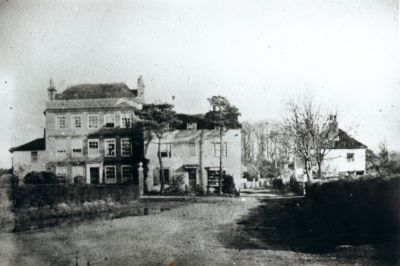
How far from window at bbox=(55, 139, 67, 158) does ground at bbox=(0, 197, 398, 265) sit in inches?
37.2

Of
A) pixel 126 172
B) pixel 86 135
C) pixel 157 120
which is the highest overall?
pixel 157 120

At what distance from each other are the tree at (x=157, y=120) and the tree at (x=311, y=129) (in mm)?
1484

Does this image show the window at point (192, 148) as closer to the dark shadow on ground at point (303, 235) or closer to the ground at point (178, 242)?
the ground at point (178, 242)

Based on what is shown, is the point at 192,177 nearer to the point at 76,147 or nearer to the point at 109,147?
the point at 109,147

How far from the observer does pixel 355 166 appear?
467 cm

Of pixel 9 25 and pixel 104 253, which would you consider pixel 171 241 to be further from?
pixel 9 25

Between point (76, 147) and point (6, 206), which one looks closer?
point (76, 147)

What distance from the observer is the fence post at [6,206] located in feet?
15.6

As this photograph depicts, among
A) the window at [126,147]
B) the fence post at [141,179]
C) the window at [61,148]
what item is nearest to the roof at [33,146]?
the window at [61,148]

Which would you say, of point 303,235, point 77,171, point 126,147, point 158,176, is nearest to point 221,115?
point 158,176

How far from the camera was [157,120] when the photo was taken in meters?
4.59

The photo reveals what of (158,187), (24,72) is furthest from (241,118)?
(24,72)

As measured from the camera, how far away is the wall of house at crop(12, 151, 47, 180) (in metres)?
4.58

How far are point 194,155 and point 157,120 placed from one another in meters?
0.79
